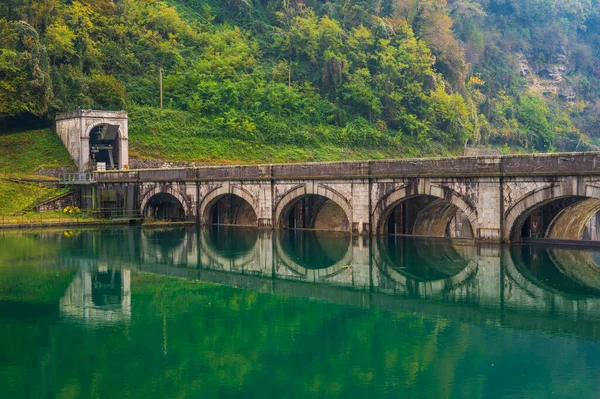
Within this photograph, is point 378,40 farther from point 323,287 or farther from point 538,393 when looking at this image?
point 538,393

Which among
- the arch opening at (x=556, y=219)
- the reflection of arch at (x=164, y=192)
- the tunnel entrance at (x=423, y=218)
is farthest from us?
the reflection of arch at (x=164, y=192)

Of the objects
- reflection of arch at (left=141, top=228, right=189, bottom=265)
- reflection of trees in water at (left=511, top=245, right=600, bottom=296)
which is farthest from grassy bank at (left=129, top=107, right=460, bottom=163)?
reflection of trees in water at (left=511, top=245, right=600, bottom=296)

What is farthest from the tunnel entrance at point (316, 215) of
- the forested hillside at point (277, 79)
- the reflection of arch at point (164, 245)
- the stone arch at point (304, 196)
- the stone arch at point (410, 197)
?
the forested hillside at point (277, 79)

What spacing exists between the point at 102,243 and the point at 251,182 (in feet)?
30.4

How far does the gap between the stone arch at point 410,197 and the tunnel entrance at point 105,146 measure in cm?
2747

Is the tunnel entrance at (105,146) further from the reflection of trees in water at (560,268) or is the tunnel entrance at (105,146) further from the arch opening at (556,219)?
the reflection of trees in water at (560,268)

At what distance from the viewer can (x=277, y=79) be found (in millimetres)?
76812

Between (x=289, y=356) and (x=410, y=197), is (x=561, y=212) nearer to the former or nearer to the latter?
(x=410, y=197)

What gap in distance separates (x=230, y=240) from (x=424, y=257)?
12.7 metres

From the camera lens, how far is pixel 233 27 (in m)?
85.1

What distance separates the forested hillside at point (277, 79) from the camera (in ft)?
211

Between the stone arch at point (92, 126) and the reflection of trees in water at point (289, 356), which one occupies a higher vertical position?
the stone arch at point (92, 126)

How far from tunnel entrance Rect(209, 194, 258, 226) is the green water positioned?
39.0 ft

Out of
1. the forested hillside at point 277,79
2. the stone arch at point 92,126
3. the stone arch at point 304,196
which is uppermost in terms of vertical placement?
the forested hillside at point 277,79
